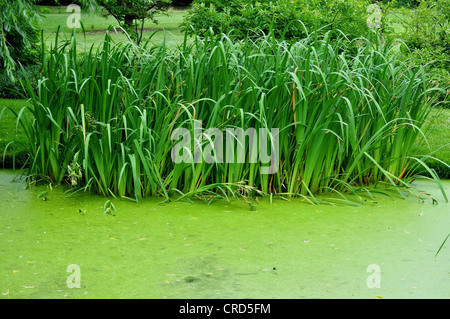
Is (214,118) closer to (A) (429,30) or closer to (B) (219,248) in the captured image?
(B) (219,248)

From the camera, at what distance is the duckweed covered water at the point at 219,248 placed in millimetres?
2154

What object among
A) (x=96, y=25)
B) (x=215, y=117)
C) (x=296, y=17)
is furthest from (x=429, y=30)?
(x=96, y=25)

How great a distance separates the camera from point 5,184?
3.55m

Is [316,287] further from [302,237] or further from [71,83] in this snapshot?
[71,83]

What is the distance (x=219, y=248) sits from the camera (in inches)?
101

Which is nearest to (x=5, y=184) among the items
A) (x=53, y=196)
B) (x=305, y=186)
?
(x=53, y=196)

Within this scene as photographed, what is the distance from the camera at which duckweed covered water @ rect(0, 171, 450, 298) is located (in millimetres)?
2154

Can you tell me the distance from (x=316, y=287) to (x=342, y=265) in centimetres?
27

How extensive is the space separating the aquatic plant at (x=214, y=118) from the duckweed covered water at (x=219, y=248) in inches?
7.1

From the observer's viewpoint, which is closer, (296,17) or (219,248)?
(219,248)

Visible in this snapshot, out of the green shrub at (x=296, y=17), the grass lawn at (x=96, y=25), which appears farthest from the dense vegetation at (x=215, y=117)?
the grass lawn at (x=96, y=25)

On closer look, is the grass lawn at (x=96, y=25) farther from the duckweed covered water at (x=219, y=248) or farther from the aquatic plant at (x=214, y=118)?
the duckweed covered water at (x=219, y=248)

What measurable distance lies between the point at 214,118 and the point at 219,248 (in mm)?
897
